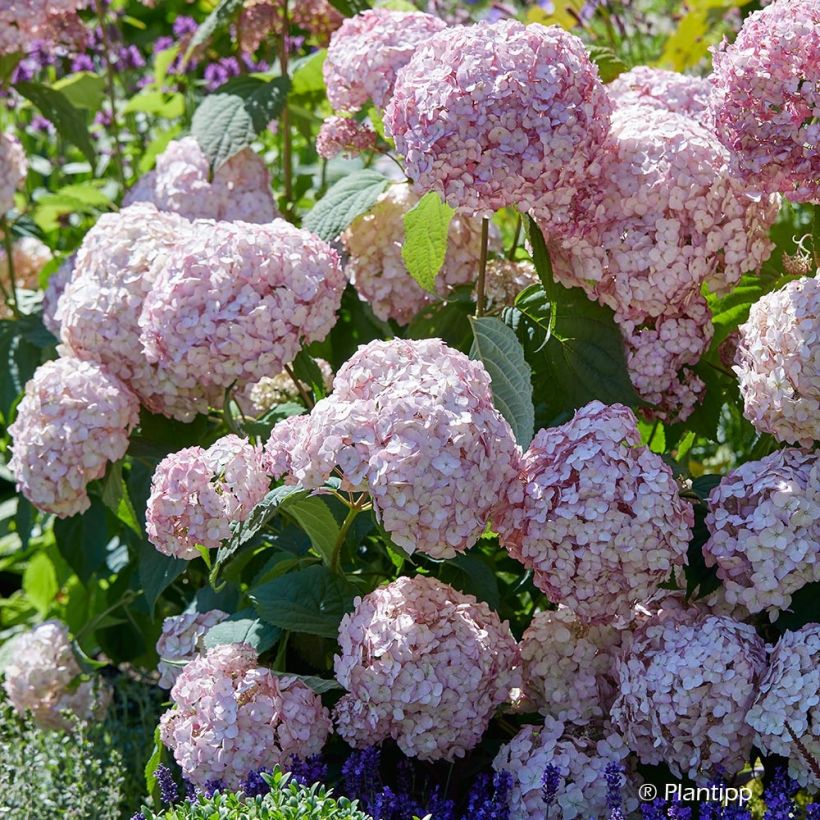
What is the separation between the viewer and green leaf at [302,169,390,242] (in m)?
2.49

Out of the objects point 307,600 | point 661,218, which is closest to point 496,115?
point 661,218

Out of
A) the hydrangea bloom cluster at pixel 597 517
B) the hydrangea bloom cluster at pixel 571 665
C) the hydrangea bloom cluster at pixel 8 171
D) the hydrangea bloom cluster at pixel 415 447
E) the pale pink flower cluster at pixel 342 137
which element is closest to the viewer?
the hydrangea bloom cluster at pixel 415 447

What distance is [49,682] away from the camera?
3.01 metres

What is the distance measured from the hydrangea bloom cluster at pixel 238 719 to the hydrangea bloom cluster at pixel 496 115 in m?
0.83

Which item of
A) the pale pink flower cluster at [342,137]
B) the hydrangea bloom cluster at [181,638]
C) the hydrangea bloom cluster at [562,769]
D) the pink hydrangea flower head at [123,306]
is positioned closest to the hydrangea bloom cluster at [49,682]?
the hydrangea bloom cluster at [181,638]

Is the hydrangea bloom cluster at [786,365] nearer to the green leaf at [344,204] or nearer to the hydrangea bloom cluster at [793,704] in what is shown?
the hydrangea bloom cluster at [793,704]

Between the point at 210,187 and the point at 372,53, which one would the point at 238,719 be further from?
the point at 210,187

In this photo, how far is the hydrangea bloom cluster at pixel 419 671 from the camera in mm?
2016

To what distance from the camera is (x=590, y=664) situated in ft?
7.27

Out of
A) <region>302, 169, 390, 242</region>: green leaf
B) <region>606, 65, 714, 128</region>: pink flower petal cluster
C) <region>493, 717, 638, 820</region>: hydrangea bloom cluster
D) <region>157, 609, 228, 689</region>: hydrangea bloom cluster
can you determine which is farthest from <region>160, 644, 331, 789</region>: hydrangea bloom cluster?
<region>606, 65, 714, 128</region>: pink flower petal cluster

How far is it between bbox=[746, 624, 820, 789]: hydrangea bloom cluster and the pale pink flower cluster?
3.92 ft

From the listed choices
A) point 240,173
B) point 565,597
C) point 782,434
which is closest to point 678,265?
point 782,434

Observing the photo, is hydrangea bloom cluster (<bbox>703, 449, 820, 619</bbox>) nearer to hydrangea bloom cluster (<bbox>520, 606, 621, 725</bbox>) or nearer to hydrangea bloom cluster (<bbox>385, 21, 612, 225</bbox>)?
hydrangea bloom cluster (<bbox>520, 606, 621, 725</bbox>)

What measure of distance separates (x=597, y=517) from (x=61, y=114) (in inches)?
82.4
